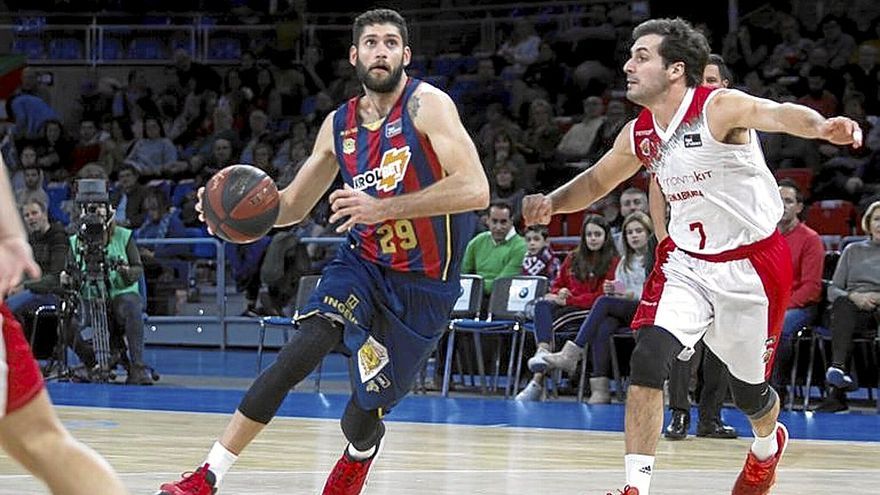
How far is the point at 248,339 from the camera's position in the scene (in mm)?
16172

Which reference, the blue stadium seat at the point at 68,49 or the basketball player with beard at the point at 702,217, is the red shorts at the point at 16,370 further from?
the blue stadium seat at the point at 68,49

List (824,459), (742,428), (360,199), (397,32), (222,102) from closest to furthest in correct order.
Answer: (360,199)
(397,32)
(824,459)
(742,428)
(222,102)

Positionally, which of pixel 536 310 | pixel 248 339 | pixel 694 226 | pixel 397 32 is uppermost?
pixel 397 32

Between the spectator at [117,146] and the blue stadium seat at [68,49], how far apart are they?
192 cm

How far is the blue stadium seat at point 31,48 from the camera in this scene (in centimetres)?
2203

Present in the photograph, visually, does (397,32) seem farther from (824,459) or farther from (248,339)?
(248,339)

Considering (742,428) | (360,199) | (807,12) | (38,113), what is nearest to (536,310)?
(742,428)

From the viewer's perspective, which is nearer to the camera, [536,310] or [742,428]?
[742,428]

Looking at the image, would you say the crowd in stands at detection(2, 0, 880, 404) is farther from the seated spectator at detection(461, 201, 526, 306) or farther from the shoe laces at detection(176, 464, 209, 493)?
the shoe laces at detection(176, 464, 209, 493)

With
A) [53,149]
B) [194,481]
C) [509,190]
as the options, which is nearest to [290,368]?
[194,481]

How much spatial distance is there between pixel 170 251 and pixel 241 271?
2.89 feet

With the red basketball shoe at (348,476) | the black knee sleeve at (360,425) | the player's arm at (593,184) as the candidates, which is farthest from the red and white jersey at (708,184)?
the red basketball shoe at (348,476)

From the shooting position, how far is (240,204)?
5547mm

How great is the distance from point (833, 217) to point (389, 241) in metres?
8.42
